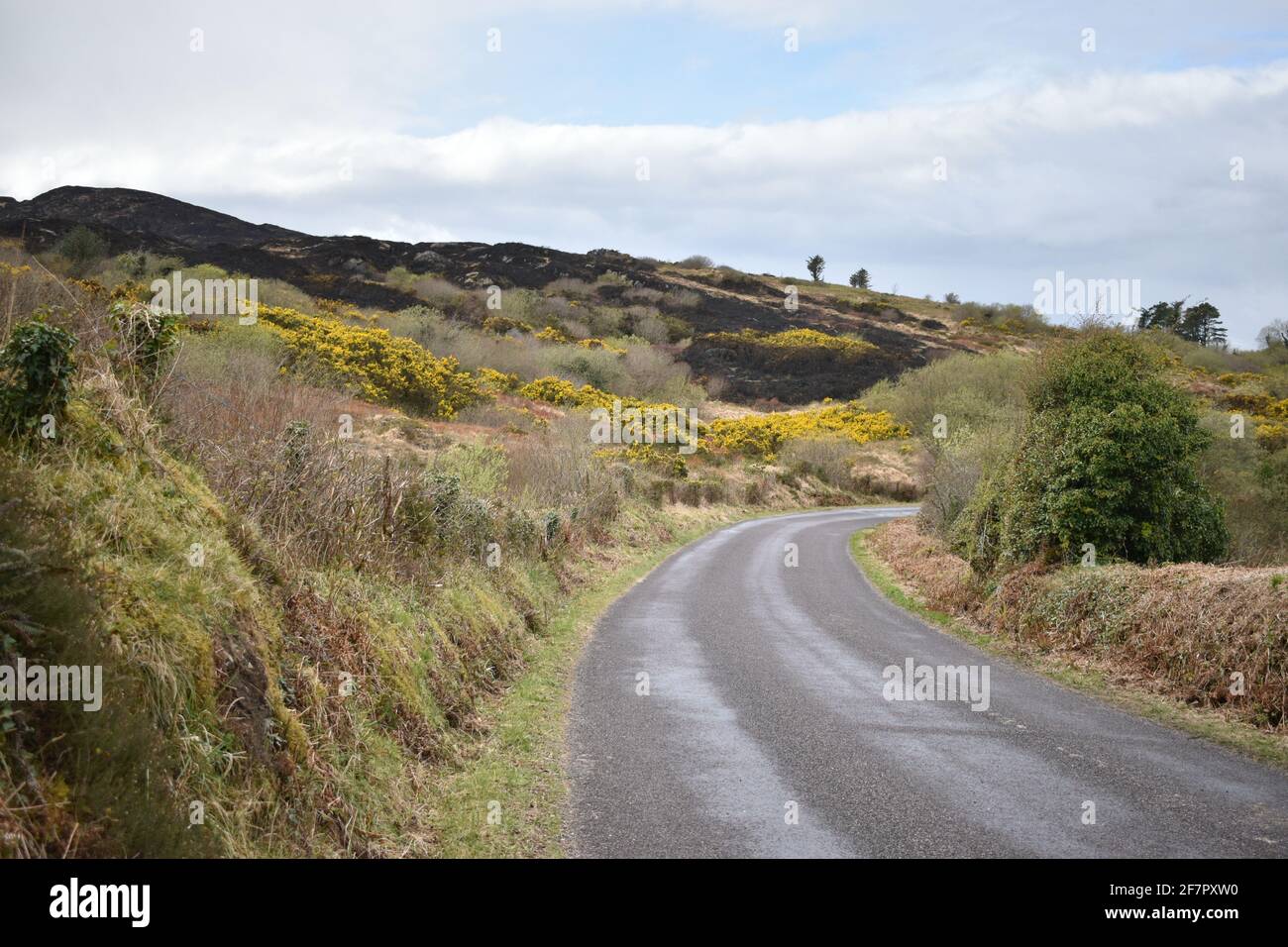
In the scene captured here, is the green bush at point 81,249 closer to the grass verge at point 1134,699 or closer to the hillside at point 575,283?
the hillside at point 575,283

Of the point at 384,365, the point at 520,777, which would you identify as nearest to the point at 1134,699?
the point at 520,777

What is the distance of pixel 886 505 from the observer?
167 feet

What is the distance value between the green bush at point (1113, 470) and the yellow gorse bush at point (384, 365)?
28.9 metres

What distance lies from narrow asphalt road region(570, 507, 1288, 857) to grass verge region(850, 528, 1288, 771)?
30cm

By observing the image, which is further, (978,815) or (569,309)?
(569,309)

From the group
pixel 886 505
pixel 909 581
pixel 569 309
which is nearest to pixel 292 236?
pixel 569 309

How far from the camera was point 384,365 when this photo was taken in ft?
133

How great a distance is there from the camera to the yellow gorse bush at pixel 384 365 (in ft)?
124

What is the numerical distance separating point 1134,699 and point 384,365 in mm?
36325

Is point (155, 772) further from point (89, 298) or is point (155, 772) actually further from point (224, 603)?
point (89, 298)

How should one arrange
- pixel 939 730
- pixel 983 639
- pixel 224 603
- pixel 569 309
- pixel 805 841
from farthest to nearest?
pixel 569 309
pixel 983 639
pixel 939 730
pixel 805 841
pixel 224 603

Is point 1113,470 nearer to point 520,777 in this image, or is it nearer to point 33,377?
point 520,777

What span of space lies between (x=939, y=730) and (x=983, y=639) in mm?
5847
